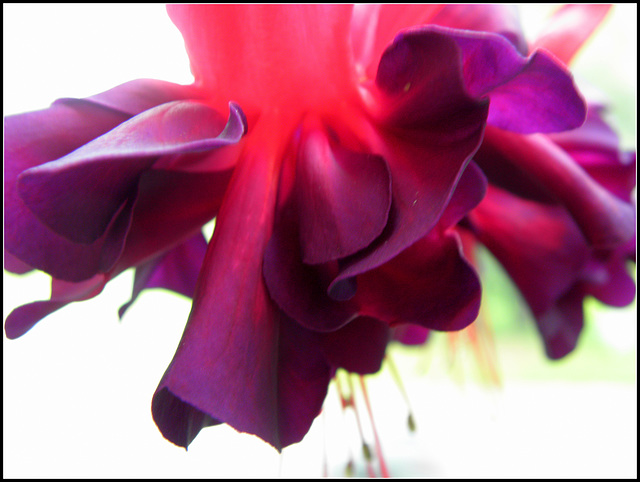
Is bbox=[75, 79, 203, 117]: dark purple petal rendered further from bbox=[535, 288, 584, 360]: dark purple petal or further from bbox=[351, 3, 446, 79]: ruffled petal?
bbox=[535, 288, 584, 360]: dark purple petal

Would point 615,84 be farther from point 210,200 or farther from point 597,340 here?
point 210,200

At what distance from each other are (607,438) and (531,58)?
47cm

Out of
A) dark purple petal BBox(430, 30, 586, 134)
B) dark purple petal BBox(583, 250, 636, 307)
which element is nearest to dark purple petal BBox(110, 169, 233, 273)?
dark purple petal BBox(430, 30, 586, 134)

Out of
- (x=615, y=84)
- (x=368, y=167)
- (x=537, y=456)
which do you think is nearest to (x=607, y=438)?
(x=537, y=456)

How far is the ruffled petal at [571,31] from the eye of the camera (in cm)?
27

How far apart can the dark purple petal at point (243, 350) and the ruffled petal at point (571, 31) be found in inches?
7.1

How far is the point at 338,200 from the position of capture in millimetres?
185

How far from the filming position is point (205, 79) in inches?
9.0

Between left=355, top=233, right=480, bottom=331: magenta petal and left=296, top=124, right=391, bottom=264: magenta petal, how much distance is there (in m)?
0.03

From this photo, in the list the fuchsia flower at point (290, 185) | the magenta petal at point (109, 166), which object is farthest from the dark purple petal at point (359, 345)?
the magenta petal at point (109, 166)

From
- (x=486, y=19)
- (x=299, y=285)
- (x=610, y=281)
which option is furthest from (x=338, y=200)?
(x=610, y=281)

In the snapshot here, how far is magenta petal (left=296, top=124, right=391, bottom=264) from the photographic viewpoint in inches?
6.8

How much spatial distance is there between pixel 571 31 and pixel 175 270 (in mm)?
279

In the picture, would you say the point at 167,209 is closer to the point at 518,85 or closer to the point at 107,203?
the point at 107,203
